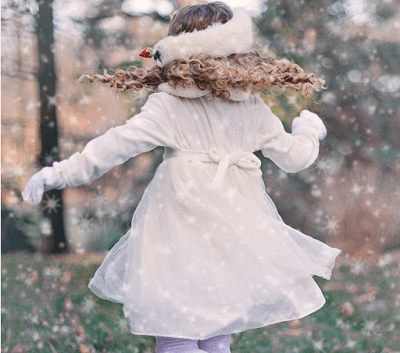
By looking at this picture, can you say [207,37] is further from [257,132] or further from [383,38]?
[383,38]

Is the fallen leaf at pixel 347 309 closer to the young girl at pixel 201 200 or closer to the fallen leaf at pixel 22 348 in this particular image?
the young girl at pixel 201 200

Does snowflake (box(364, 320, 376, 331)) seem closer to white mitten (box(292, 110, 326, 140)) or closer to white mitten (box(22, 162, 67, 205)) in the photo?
white mitten (box(292, 110, 326, 140))

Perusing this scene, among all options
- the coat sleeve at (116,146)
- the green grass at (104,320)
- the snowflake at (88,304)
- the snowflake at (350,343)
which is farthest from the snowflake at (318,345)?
the coat sleeve at (116,146)

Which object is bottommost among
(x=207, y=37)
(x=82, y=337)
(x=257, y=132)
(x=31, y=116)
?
(x=82, y=337)

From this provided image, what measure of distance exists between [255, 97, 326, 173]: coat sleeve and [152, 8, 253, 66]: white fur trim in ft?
0.55

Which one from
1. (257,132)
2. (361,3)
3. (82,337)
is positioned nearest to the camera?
(257,132)

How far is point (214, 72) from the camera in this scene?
1.25 metres

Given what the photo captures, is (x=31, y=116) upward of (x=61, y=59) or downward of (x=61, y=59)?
downward

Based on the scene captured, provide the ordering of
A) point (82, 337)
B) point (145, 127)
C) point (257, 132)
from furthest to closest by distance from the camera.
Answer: point (82, 337) < point (257, 132) < point (145, 127)

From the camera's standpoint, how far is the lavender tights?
1.26 meters

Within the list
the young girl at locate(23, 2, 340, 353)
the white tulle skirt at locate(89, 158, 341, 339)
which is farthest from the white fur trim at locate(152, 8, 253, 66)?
the white tulle skirt at locate(89, 158, 341, 339)

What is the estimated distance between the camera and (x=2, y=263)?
2.25 m

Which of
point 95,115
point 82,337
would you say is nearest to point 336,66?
point 95,115

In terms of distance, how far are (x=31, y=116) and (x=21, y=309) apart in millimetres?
745
